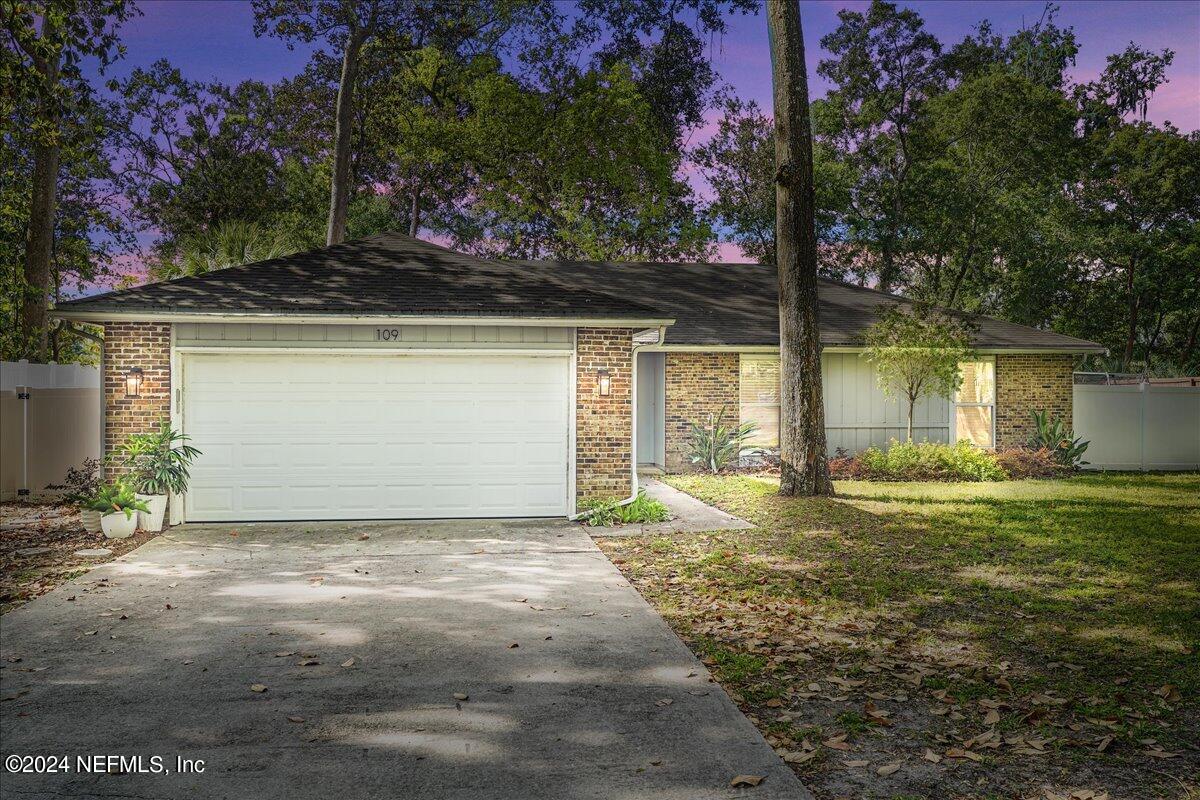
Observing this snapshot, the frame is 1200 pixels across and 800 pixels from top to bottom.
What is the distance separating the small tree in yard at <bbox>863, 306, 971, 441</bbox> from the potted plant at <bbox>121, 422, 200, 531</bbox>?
1230 cm

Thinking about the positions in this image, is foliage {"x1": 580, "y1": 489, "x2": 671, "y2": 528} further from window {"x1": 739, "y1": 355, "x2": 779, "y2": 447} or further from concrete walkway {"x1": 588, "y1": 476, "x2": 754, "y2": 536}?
window {"x1": 739, "y1": 355, "x2": 779, "y2": 447}

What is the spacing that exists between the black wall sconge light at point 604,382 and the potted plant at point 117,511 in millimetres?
5796

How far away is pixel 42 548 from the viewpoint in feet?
31.9

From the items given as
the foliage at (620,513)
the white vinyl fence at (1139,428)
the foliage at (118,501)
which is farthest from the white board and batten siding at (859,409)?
the foliage at (118,501)

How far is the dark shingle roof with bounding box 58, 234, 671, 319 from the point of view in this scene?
10.8 metres

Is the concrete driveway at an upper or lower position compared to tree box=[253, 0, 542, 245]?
lower

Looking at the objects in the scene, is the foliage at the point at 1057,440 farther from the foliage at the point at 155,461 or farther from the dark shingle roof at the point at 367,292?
the foliage at the point at 155,461

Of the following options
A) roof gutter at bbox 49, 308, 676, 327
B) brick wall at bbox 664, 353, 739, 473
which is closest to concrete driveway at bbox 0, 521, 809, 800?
roof gutter at bbox 49, 308, 676, 327

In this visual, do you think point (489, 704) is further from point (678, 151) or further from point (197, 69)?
point (197, 69)

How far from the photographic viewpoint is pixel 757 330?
59.3 ft

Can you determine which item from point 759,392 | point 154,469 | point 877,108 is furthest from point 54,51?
point 877,108

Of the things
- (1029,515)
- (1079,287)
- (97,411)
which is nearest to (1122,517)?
(1029,515)

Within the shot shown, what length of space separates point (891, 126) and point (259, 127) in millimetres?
22455

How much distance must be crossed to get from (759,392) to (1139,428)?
8.47 meters
